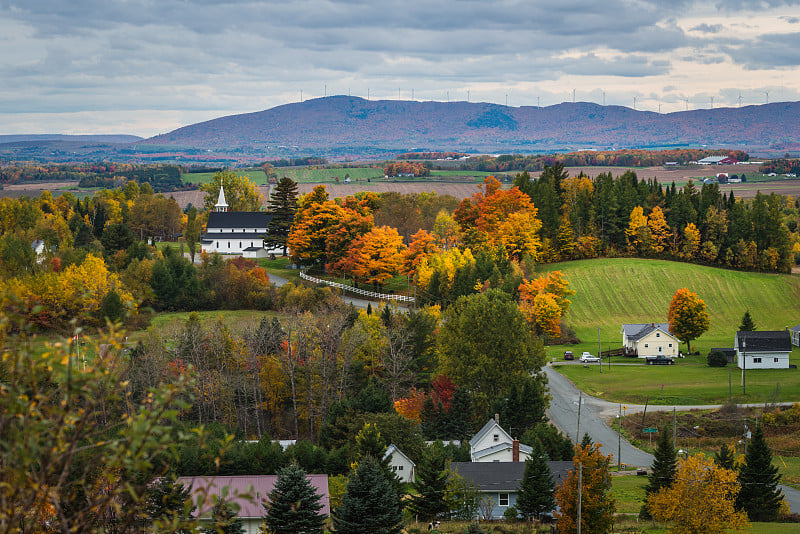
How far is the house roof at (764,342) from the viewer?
227ft

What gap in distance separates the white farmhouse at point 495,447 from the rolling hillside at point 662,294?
35.9 metres

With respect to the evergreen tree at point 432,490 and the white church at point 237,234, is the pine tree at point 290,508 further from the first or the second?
the white church at point 237,234

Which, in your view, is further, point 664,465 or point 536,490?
point 664,465

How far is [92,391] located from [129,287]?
77.3 m

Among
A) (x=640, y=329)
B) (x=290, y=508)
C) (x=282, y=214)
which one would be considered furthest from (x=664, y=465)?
(x=282, y=214)

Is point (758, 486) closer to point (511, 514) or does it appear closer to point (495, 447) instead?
point (511, 514)

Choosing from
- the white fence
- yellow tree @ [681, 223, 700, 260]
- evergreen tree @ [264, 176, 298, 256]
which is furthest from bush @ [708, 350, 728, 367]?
evergreen tree @ [264, 176, 298, 256]

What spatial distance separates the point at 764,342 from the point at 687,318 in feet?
26.2

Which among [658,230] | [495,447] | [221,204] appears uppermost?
[221,204]

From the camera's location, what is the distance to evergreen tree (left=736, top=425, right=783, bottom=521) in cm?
3888

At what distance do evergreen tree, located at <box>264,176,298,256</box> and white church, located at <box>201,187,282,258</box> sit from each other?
286 inches

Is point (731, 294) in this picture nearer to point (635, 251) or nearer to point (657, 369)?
point (635, 251)

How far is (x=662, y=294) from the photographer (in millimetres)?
92750

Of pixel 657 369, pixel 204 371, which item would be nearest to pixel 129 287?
pixel 204 371
